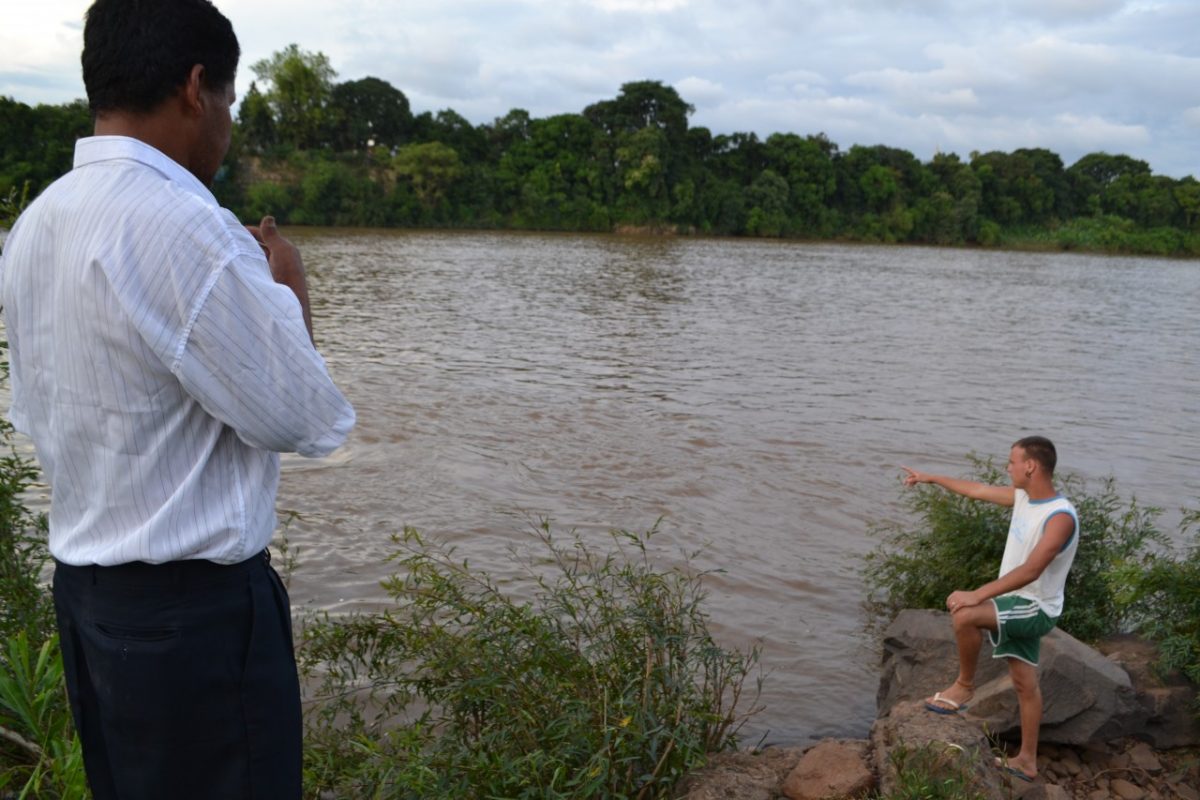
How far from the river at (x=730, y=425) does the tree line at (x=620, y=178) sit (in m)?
35.5

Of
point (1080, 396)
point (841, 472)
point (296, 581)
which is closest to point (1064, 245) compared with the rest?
point (1080, 396)

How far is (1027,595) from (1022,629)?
0.19 meters

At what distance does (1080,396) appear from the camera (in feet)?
54.3

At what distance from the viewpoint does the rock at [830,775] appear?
3597 mm

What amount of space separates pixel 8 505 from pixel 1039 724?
512cm

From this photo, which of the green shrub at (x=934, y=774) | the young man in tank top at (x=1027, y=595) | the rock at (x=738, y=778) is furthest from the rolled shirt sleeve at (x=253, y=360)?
the young man in tank top at (x=1027, y=595)

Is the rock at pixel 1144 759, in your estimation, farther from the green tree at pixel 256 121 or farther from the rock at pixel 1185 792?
the green tree at pixel 256 121

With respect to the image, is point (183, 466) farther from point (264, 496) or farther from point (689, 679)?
point (689, 679)

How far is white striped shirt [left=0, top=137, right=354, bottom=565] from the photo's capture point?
1820 millimetres

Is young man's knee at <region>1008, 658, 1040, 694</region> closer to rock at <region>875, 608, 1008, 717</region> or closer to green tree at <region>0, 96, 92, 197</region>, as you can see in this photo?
rock at <region>875, 608, 1008, 717</region>

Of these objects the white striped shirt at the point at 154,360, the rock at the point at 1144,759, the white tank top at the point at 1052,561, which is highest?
the white striped shirt at the point at 154,360

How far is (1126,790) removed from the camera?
15.5ft

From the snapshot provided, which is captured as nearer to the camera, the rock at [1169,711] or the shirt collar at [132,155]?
the shirt collar at [132,155]

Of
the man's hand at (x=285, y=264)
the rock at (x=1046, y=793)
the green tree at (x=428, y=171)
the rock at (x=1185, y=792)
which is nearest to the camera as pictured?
the man's hand at (x=285, y=264)
